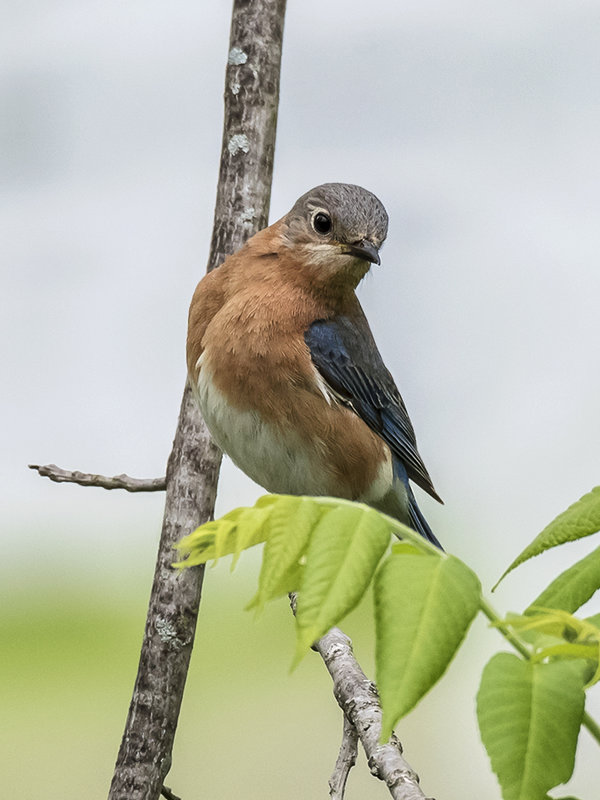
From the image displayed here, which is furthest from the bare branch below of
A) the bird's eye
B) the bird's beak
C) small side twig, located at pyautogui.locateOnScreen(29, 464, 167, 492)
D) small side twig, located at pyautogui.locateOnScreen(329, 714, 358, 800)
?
the bird's eye

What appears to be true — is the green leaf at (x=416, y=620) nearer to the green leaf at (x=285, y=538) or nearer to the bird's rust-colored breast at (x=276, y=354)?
the green leaf at (x=285, y=538)

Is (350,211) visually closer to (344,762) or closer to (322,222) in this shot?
(322,222)

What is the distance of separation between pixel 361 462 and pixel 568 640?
1706 millimetres

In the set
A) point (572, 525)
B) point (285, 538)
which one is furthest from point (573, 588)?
point (285, 538)

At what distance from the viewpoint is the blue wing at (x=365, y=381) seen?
250cm

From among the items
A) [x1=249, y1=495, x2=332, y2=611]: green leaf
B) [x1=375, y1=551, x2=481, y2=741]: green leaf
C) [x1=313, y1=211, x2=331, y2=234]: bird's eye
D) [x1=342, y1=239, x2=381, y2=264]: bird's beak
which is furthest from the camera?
[x1=313, y1=211, x2=331, y2=234]: bird's eye

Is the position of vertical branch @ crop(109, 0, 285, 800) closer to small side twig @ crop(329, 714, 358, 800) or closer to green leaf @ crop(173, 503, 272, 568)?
small side twig @ crop(329, 714, 358, 800)

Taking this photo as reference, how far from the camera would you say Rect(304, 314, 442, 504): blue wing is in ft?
8.20

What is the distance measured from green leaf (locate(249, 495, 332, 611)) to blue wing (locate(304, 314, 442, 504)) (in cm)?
154

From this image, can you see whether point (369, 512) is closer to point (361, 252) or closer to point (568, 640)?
point (568, 640)

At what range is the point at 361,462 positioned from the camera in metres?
2.58

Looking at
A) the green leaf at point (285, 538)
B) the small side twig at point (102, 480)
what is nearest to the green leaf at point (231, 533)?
the green leaf at point (285, 538)

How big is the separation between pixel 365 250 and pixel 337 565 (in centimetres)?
158

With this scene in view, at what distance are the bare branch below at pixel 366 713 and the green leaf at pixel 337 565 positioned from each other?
0.66 ft
